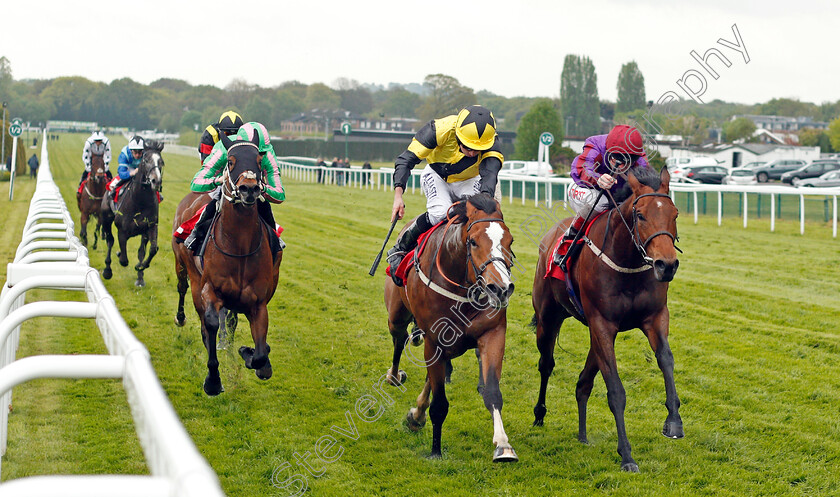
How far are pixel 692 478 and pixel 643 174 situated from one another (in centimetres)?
167

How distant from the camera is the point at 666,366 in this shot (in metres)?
4.60

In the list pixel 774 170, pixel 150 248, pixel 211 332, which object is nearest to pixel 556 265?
pixel 211 332

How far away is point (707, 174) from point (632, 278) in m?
28.9

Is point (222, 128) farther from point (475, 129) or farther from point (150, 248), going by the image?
point (150, 248)

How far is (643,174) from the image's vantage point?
15.3ft

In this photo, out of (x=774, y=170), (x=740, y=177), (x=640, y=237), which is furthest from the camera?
(x=774, y=170)

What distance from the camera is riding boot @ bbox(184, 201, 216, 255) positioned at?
19.9ft

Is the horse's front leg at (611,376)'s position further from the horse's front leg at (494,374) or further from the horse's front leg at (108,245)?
the horse's front leg at (108,245)

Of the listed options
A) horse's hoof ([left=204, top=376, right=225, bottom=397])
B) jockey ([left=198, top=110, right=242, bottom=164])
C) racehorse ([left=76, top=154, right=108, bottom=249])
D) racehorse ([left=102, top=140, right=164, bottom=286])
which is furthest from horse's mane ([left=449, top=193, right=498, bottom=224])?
racehorse ([left=76, top=154, right=108, bottom=249])

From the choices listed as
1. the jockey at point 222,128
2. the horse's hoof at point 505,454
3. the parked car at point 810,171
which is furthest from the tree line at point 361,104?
the horse's hoof at point 505,454

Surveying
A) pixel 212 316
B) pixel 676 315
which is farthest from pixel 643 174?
pixel 676 315

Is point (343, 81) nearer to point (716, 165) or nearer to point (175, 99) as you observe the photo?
point (175, 99)

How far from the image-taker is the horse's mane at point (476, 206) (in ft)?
14.3

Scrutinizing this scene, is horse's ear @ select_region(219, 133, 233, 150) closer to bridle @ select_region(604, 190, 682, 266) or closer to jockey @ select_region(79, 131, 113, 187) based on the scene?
bridle @ select_region(604, 190, 682, 266)
